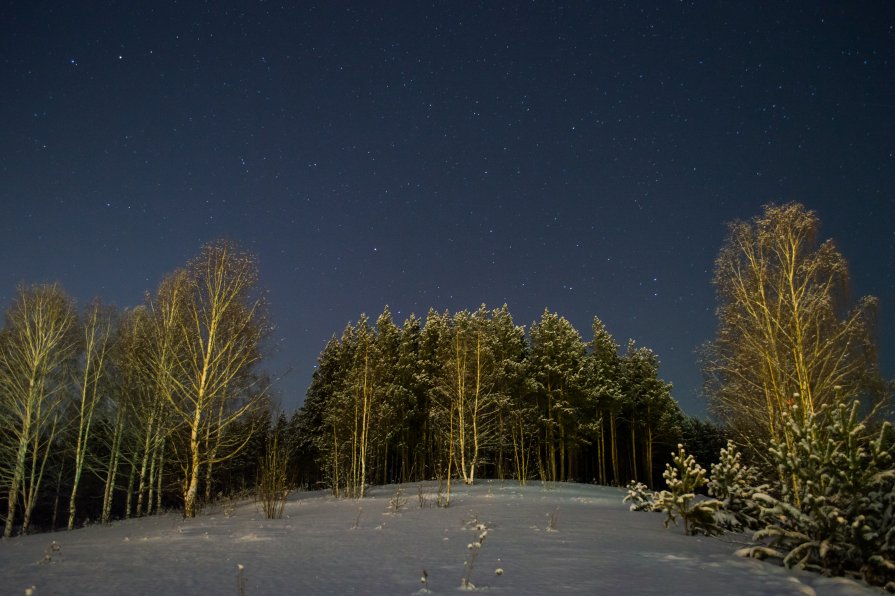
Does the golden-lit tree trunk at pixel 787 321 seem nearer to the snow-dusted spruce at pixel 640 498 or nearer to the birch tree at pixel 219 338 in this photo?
the snow-dusted spruce at pixel 640 498

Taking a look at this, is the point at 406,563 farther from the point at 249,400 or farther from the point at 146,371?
the point at 146,371

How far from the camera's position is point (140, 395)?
21828mm

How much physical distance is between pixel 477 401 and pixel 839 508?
68.8 feet

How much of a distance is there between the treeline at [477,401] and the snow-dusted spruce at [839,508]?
20.0 meters

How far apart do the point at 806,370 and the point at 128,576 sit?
14.6 m

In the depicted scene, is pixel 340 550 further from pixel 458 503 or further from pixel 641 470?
pixel 641 470

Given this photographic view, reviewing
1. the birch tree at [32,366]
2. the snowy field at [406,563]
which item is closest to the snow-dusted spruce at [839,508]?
the snowy field at [406,563]

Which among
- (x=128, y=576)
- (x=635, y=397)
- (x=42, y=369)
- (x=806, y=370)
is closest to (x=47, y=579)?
(x=128, y=576)

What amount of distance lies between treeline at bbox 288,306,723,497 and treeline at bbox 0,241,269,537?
31.7ft

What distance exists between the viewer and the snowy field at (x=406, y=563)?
5762 mm

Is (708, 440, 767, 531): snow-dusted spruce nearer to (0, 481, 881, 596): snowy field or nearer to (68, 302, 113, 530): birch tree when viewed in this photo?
(0, 481, 881, 596): snowy field

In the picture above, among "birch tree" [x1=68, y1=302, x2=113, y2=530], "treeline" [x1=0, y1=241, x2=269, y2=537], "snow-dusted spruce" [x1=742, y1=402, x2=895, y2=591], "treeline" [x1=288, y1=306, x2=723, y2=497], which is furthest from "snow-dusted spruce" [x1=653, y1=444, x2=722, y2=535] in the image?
"birch tree" [x1=68, y1=302, x2=113, y2=530]

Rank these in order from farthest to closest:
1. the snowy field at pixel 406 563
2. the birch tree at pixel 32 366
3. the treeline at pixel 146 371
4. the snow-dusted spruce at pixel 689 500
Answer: the birch tree at pixel 32 366
the treeline at pixel 146 371
the snow-dusted spruce at pixel 689 500
the snowy field at pixel 406 563

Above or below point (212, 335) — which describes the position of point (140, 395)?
below
